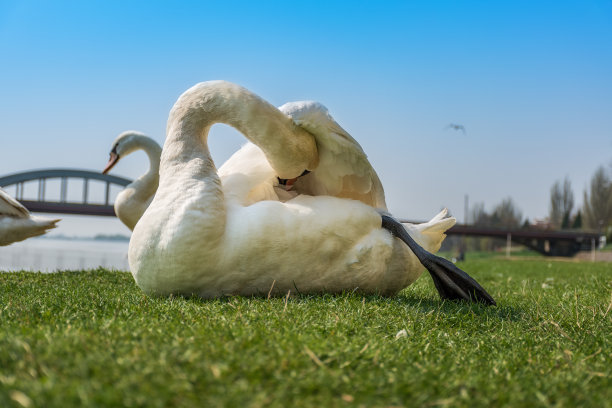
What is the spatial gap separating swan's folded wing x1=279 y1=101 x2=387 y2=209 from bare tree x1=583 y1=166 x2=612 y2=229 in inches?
2692

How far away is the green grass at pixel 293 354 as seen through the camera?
145 cm

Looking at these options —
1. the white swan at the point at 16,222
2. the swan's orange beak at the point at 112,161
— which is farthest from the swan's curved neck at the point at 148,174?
the white swan at the point at 16,222

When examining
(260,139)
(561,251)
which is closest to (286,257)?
(260,139)

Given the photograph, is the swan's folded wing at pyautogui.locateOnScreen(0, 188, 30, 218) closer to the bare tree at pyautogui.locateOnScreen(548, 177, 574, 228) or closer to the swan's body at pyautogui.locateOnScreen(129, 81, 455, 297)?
the swan's body at pyautogui.locateOnScreen(129, 81, 455, 297)

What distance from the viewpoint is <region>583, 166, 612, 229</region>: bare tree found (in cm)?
6311

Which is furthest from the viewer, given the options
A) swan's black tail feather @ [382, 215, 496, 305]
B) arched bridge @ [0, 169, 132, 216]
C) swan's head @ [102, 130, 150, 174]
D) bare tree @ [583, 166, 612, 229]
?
bare tree @ [583, 166, 612, 229]

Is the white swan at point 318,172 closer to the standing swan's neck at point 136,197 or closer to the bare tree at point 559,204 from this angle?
the standing swan's neck at point 136,197

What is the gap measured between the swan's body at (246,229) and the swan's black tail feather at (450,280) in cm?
18

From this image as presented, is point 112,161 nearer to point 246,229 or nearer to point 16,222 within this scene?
point 16,222

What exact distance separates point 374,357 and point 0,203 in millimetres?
5204

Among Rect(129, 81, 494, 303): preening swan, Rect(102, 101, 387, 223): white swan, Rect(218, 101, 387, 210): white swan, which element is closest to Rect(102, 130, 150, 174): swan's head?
Rect(102, 101, 387, 223): white swan

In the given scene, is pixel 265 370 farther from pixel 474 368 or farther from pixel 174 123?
pixel 174 123

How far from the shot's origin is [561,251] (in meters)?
56.0

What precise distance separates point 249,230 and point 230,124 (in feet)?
2.87
